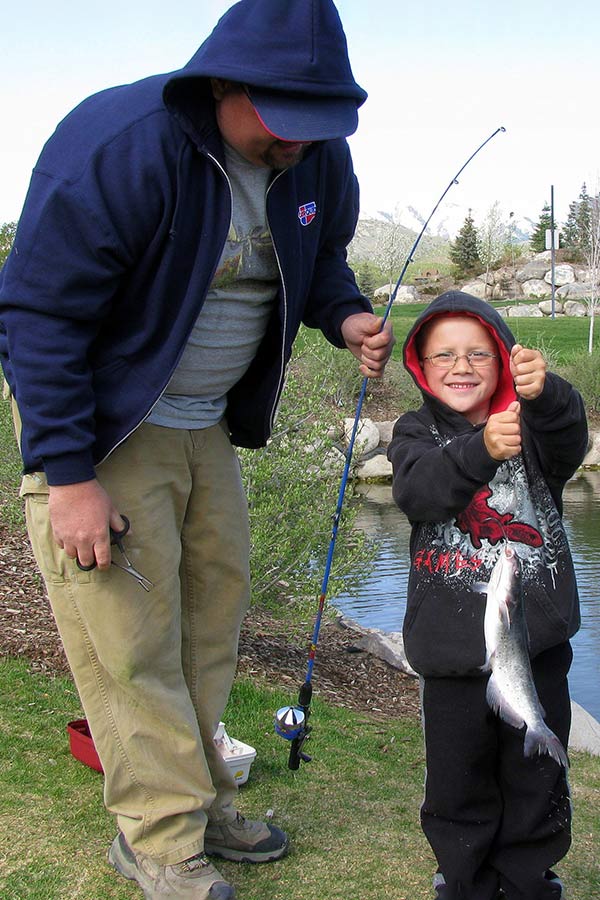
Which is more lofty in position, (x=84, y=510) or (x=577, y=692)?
(x=84, y=510)

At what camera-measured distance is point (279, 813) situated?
3580 millimetres

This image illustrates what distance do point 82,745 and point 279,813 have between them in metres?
0.82

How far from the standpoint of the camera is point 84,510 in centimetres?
261

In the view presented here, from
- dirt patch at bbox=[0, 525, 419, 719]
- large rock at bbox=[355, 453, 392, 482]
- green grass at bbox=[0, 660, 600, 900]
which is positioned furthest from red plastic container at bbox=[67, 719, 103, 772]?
large rock at bbox=[355, 453, 392, 482]

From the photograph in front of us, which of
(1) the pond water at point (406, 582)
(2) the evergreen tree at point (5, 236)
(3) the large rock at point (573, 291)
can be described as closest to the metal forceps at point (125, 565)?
(1) the pond water at point (406, 582)

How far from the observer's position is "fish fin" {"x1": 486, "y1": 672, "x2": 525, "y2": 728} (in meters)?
2.52

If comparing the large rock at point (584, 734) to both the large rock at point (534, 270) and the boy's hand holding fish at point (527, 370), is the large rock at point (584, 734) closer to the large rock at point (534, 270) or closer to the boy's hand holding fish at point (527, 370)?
the boy's hand holding fish at point (527, 370)

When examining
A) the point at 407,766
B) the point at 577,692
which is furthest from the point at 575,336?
the point at 407,766

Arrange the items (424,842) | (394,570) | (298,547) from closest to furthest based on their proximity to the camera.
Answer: (424,842) < (298,547) < (394,570)

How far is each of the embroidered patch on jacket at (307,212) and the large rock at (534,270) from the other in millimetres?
42205

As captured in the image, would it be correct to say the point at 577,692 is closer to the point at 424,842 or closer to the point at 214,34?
the point at 424,842

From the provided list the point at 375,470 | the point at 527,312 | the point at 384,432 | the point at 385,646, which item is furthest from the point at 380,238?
the point at 385,646

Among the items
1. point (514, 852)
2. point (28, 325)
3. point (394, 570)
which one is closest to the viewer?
point (28, 325)

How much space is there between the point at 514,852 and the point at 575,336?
30012 mm
